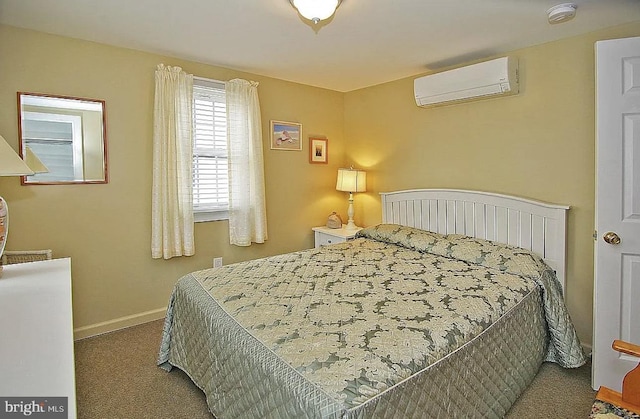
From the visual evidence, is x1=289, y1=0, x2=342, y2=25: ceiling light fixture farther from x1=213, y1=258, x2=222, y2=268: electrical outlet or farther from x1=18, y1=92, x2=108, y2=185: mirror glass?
x1=213, y1=258, x2=222, y2=268: electrical outlet

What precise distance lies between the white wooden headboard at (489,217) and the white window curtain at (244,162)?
1361 mm

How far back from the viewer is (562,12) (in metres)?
2.14

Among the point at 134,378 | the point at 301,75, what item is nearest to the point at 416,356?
the point at 134,378

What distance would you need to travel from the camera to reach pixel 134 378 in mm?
2309

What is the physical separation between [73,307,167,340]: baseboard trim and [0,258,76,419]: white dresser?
3.91 ft

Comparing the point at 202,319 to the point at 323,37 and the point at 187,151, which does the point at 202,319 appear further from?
the point at 323,37

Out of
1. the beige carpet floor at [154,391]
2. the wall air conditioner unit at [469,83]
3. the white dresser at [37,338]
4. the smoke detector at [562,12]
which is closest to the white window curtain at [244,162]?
the beige carpet floor at [154,391]

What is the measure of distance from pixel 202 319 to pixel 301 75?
262 centimetres

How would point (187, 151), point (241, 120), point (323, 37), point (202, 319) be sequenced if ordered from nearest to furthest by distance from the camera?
point (202, 319), point (323, 37), point (187, 151), point (241, 120)

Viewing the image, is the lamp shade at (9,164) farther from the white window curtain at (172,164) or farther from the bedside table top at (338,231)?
the bedside table top at (338,231)

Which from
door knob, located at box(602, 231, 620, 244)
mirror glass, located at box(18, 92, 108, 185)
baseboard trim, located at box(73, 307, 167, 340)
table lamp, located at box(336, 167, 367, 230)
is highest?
mirror glass, located at box(18, 92, 108, 185)

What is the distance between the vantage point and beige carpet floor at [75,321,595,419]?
6.51ft

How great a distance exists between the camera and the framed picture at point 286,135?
380 centimetres

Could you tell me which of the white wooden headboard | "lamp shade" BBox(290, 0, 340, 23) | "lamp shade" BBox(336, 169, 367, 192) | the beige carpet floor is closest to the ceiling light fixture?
"lamp shade" BBox(290, 0, 340, 23)
